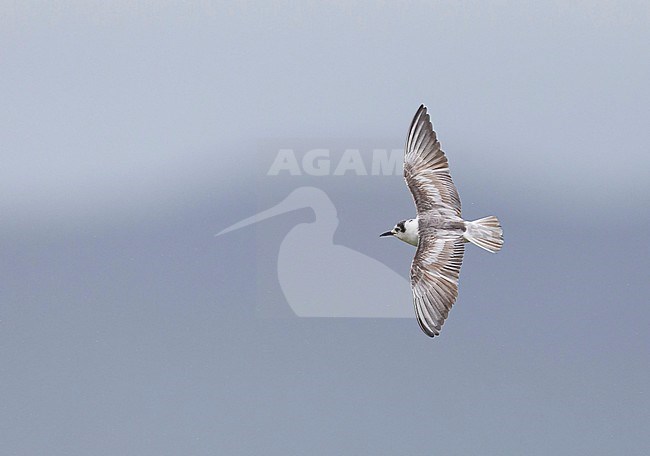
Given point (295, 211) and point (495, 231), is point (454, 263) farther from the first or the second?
point (295, 211)

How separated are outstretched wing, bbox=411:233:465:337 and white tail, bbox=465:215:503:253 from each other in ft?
0.18

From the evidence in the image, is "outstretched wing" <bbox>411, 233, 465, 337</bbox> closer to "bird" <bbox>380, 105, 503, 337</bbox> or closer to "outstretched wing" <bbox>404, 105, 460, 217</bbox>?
"bird" <bbox>380, 105, 503, 337</bbox>

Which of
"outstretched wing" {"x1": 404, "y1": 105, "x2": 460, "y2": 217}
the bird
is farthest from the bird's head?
"outstretched wing" {"x1": 404, "y1": 105, "x2": 460, "y2": 217}

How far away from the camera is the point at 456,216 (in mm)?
4176

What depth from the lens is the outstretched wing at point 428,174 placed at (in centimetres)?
423

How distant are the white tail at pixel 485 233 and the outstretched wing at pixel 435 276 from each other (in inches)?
2.1

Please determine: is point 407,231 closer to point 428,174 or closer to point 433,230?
point 433,230

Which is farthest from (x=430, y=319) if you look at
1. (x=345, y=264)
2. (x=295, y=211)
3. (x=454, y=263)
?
(x=295, y=211)

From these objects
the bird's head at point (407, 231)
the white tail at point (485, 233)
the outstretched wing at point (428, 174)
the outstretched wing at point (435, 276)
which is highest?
the outstretched wing at point (428, 174)

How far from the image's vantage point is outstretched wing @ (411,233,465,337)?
373 centimetres

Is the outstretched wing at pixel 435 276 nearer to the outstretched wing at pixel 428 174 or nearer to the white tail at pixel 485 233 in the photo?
the white tail at pixel 485 233

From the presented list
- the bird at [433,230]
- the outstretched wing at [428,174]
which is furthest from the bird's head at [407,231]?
the outstretched wing at [428,174]

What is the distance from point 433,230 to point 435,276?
258mm

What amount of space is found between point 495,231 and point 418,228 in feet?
0.97
